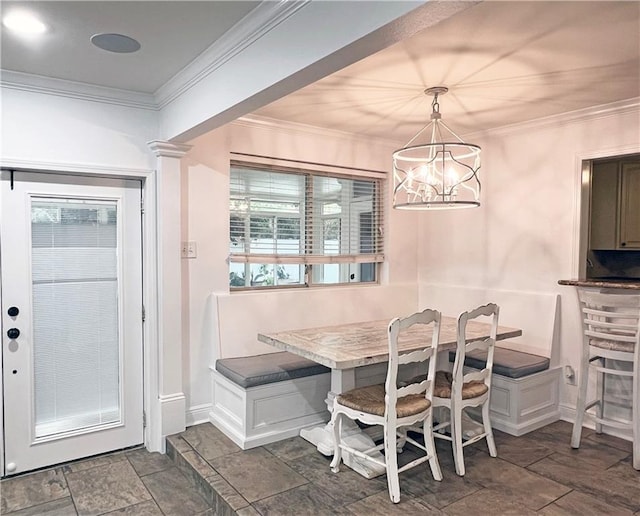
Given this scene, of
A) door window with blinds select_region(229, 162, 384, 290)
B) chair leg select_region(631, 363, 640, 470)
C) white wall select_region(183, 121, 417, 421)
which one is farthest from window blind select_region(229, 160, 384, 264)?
chair leg select_region(631, 363, 640, 470)

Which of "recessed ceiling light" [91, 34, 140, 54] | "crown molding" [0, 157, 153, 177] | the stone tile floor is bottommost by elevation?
the stone tile floor

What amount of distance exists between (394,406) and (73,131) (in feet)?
8.32

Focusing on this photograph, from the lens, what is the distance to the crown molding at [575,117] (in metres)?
3.34

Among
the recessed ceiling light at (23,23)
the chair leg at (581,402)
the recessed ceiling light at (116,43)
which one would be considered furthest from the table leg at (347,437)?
the recessed ceiling light at (23,23)

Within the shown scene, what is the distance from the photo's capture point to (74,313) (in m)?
3.09

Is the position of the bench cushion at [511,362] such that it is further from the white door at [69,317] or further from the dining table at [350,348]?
the white door at [69,317]

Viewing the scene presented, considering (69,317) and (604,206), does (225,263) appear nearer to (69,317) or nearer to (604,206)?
(69,317)

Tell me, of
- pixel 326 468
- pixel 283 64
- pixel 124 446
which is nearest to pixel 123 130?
pixel 283 64

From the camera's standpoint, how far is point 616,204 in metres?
4.52

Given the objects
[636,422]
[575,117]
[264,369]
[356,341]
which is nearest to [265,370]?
[264,369]

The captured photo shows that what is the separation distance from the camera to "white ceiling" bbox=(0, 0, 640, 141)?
2029 millimetres

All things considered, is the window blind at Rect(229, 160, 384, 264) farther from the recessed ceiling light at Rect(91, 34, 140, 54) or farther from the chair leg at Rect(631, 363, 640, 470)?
the chair leg at Rect(631, 363, 640, 470)

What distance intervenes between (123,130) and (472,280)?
10.3 feet

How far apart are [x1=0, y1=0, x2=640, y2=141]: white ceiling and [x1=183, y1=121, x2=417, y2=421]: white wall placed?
302 mm
